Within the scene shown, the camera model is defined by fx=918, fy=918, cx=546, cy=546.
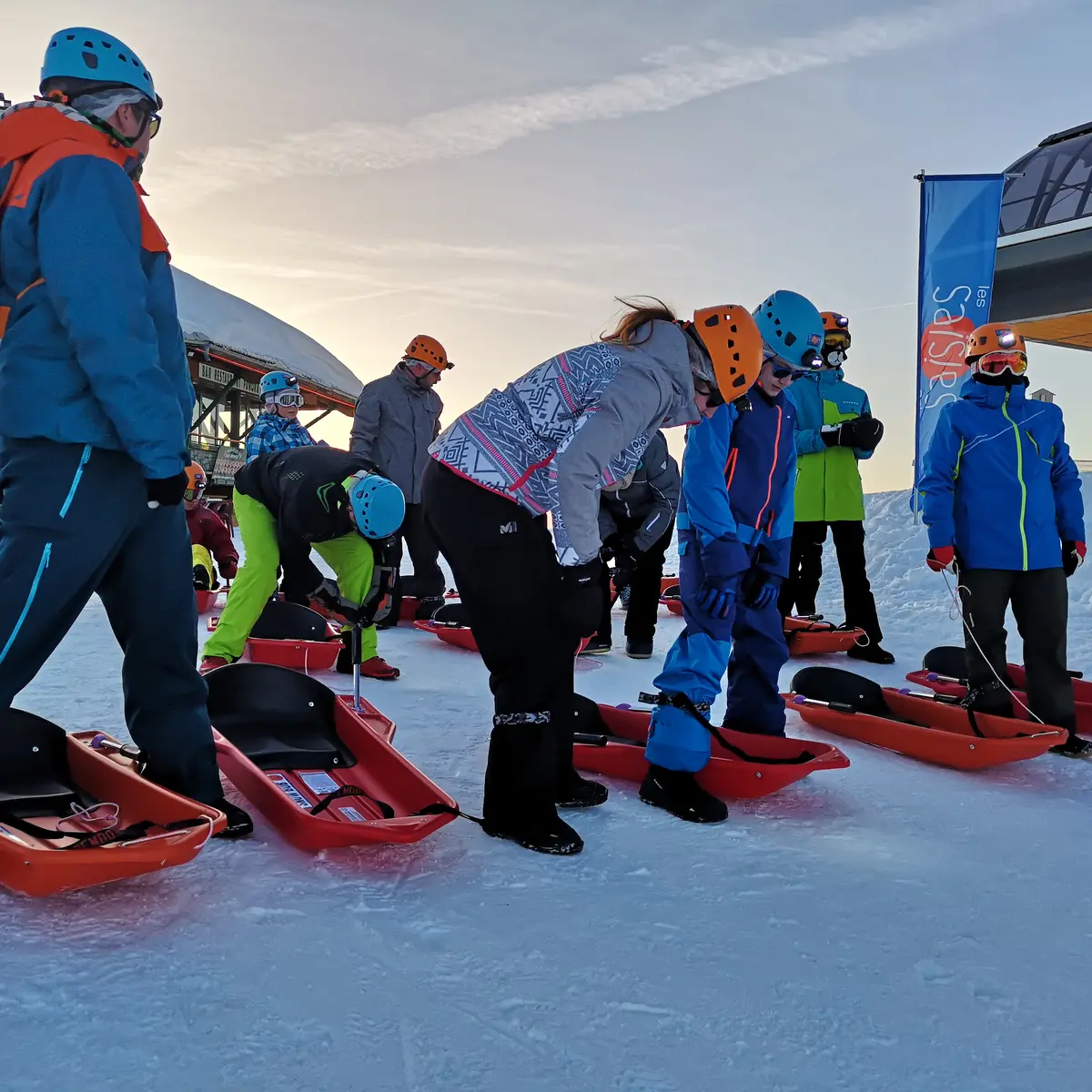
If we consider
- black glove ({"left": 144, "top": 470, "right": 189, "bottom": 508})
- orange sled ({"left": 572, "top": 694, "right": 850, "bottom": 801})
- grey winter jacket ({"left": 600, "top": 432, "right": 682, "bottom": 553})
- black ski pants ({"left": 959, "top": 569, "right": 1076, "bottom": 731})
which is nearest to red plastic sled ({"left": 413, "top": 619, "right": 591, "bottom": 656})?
grey winter jacket ({"left": 600, "top": 432, "right": 682, "bottom": 553})

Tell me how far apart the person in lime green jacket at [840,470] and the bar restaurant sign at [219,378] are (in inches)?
817

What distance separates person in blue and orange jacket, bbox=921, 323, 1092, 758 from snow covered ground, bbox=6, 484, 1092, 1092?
1.06 meters

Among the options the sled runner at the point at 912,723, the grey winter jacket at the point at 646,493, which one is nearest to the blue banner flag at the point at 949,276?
the grey winter jacket at the point at 646,493

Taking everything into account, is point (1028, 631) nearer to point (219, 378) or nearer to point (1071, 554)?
point (1071, 554)

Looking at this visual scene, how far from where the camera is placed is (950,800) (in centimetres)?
297

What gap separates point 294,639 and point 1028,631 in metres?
3.72

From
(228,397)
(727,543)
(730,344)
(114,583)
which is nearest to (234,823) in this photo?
(114,583)

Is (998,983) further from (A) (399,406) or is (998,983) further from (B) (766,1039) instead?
(A) (399,406)

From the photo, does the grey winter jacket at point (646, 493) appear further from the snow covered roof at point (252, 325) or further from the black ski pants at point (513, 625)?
the snow covered roof at point (252, 325)

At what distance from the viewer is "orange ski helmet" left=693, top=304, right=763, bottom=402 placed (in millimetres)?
2344

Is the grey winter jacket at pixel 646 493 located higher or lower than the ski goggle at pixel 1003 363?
lower

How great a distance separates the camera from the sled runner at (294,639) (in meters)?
4.93

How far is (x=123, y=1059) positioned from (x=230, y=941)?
0.40m

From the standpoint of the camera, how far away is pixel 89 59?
2.04m
